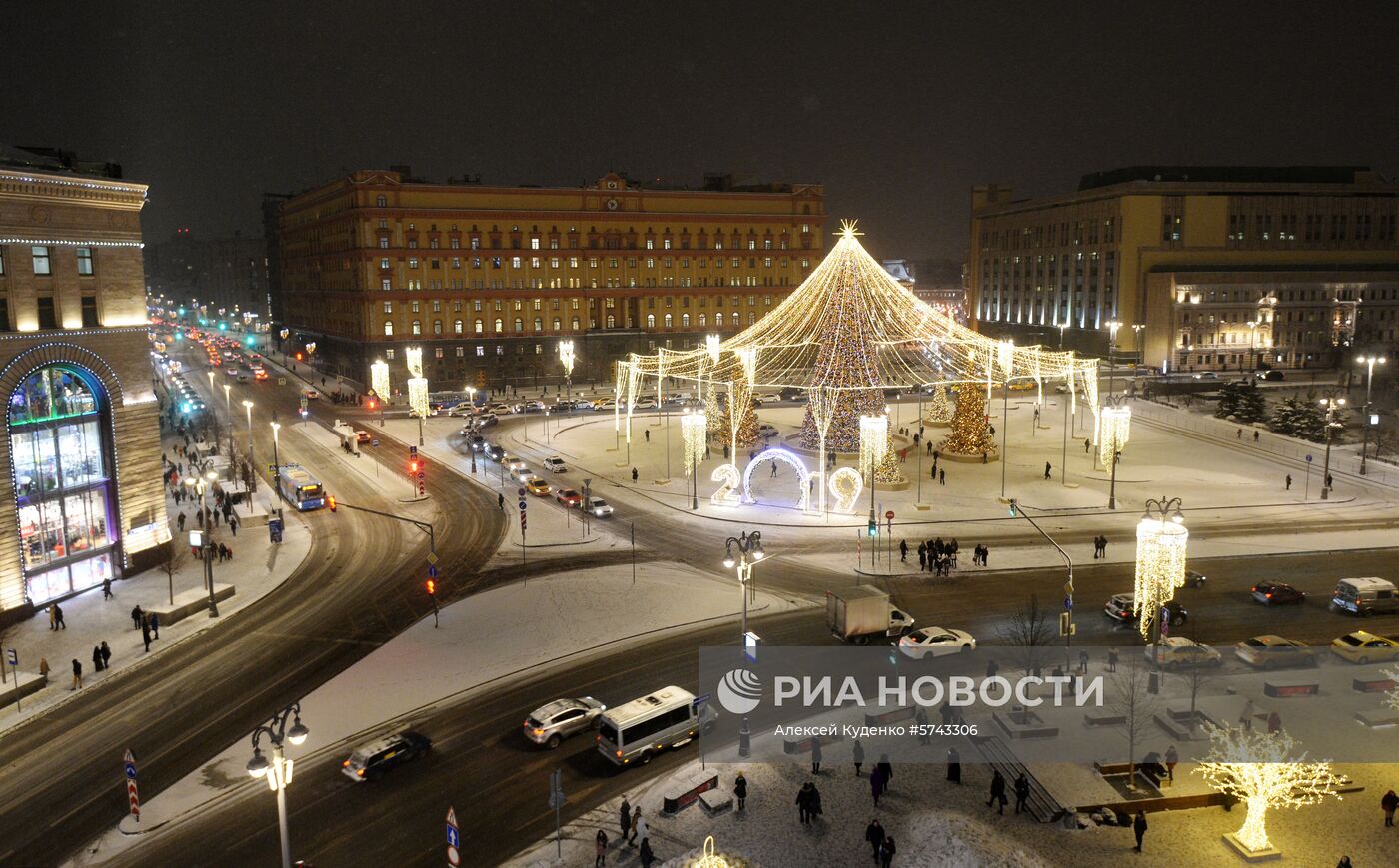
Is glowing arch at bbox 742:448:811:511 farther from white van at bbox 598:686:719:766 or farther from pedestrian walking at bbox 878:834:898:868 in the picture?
pedestrian walking at bbox 878:834:898:868

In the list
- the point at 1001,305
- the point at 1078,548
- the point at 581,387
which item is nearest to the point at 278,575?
the point at 1078,548

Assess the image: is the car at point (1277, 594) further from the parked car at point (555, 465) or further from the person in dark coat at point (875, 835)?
the parked car at point (555, 465)

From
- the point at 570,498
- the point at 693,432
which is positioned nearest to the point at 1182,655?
the point at 693,432

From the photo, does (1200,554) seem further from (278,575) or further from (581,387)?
(581,387)

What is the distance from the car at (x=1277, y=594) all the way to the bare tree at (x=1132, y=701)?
899 centimetres

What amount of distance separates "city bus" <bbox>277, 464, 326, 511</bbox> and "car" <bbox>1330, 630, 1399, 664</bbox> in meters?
48.1

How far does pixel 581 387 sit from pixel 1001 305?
237 ft

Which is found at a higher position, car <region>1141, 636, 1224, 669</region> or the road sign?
the road sign

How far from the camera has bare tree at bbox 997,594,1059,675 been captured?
90.2 feet

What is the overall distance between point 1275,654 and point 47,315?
152 feet

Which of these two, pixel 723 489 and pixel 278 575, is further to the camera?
pixel 723 489

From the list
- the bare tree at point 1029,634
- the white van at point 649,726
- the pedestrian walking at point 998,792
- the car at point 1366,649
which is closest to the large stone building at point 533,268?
the bare tree at point 1029,634

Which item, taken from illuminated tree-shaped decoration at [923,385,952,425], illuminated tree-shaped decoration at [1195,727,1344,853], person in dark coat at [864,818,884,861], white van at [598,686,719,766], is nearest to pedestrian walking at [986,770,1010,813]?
person in dark coat at [864,818,884,861]

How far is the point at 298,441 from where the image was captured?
72188 mm
